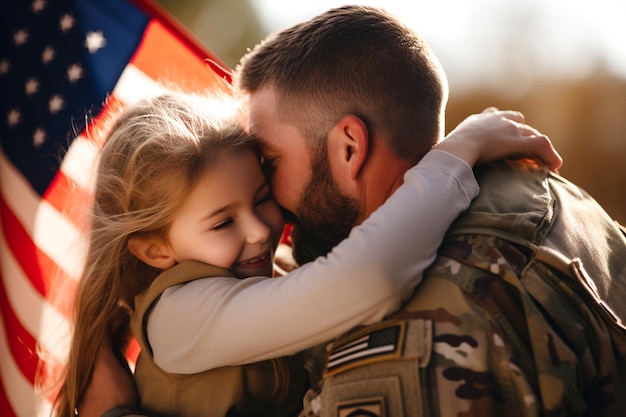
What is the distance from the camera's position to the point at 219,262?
7.70 feet

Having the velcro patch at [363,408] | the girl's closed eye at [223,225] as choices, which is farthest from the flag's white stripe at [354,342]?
the girl's closed eye at [223,225]

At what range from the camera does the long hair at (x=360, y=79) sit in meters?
2.58

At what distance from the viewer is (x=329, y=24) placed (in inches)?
105

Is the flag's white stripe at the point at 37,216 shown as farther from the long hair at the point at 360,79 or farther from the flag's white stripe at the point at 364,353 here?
the flag's white stripe at the point at 364,353

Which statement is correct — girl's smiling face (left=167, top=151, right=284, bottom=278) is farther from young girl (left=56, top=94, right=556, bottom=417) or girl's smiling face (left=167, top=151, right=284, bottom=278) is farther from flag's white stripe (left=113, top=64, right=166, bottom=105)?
flag's white stripe (left=113, top=64, right=166, bottom=105)

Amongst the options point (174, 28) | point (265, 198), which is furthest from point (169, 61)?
point (265, 198)

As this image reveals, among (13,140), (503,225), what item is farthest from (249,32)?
(503,225)

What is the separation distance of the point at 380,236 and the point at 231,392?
751 millimetres

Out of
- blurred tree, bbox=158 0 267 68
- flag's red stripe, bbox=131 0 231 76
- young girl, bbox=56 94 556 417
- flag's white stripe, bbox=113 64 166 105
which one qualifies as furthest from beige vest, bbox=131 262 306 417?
blurred tree, bbox=158 0 267 68

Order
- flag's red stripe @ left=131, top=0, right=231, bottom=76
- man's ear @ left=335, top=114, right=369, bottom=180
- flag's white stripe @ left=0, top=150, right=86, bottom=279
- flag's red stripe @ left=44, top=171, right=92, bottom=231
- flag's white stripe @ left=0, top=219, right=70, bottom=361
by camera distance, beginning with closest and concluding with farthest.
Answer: man's ear @ left=335, top=114, right=369, bottom=180, flag's red stripe @ left=44, top=171, right=92, bottom=231, flag's white stripe @ left=0, top=219, right=70, bottom=361, flag's white stripe @ left=0, top=150, right=86, bottom=279, flag's red stripe @ left=131, top=0, right=231, bottom=76

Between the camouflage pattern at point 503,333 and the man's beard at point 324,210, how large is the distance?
1.99 ft

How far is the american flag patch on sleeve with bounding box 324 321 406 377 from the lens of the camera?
6.03 feet

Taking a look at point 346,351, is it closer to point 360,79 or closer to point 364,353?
point 364,353

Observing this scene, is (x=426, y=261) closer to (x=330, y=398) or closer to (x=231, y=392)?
(x=330, y=398)
